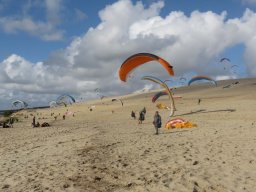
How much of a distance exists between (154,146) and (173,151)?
179 cm

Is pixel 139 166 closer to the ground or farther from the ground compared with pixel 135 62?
closer to the ground

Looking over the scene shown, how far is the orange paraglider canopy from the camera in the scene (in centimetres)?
2686

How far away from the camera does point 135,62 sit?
27.5 meters

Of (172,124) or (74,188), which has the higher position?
(172,124)

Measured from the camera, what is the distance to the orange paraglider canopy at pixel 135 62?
88.1ft

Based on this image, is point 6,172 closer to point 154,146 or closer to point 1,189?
point 1,189

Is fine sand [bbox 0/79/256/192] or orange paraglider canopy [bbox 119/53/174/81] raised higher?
orange paraglider canopy [bbox 119/53/174/81]

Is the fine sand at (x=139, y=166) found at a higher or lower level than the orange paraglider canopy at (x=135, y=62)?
lower

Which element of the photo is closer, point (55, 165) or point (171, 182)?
point (171, 182)

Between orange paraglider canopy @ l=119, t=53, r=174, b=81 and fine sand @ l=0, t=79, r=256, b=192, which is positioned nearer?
fine sand @ l=0, t=79, r=256, b=192

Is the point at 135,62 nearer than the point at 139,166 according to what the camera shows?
No

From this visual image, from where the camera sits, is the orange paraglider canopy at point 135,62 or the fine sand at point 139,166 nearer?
the fine sand at point 139,166

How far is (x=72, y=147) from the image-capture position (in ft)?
60.6

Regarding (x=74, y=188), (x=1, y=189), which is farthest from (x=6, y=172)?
(x=74, y=188)
